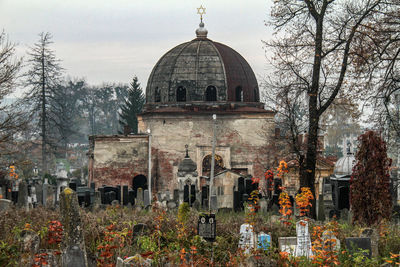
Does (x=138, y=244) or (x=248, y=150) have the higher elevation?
(x=248, y=150)

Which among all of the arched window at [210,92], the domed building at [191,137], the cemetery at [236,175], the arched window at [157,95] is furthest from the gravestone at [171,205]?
the arched window at [157,95]

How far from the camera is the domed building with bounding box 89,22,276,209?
37.2 m

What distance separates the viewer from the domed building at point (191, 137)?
122 feet

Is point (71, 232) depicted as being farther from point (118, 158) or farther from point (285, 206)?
point (118, 158)

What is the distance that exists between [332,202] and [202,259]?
32.4ft

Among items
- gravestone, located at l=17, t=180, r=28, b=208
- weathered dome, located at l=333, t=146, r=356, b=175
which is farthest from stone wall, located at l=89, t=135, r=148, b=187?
gravestone, located at l=17, t=180, r=28, b=208

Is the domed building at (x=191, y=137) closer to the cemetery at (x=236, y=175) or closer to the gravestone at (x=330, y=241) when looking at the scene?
the cemetery at (x=236, y=175)

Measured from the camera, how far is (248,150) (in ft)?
124

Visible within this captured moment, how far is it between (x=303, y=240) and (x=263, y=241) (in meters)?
0.67

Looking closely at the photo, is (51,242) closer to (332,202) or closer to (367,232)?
(367,232)

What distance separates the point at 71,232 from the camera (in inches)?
345

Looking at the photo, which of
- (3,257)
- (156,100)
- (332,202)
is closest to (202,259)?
(3,257)

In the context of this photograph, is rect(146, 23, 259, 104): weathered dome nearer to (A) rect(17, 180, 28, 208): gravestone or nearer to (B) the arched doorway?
(B) the arched doorway

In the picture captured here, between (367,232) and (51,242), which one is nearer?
(51,242)
